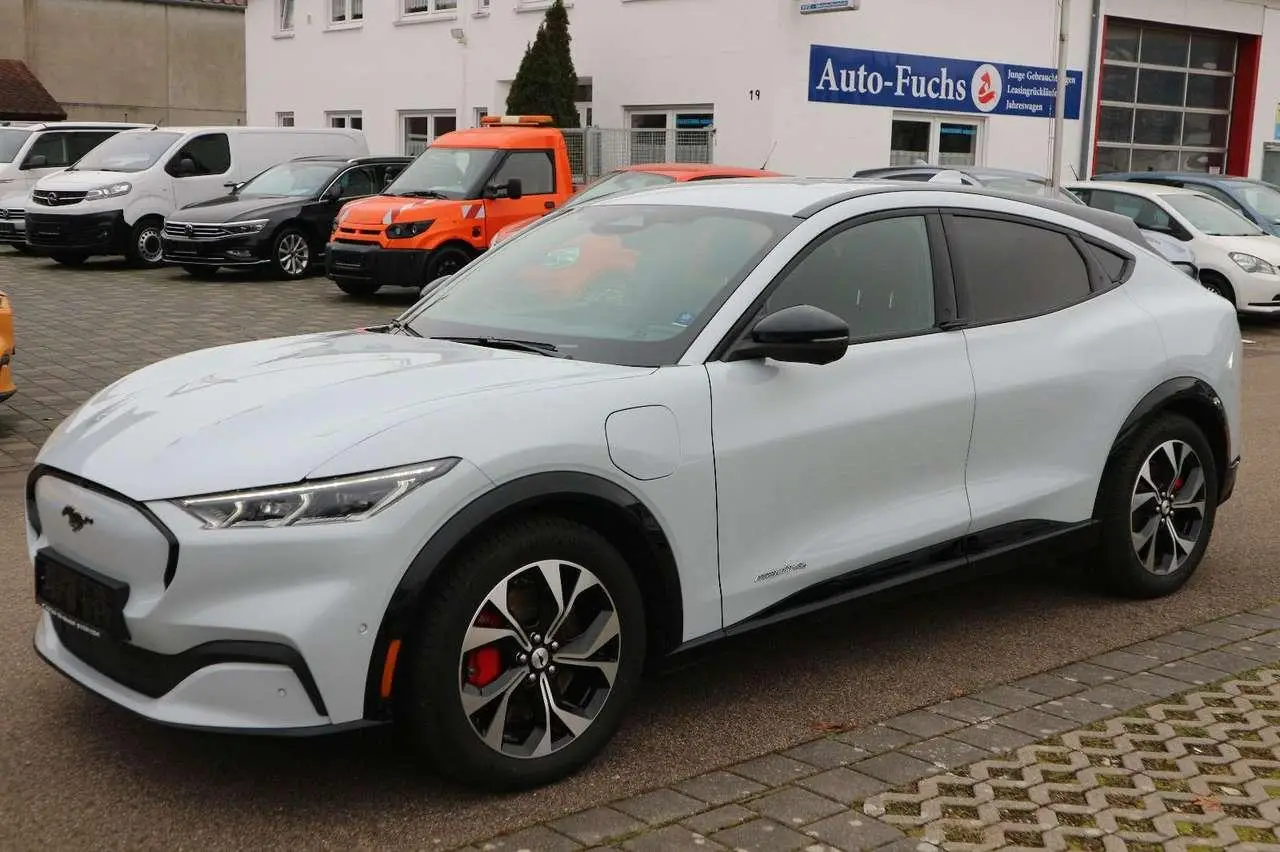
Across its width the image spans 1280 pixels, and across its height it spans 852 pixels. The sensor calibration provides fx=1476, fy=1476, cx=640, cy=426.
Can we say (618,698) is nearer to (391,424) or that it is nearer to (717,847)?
(717,847)

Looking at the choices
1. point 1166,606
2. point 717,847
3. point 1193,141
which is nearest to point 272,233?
point 1166,606

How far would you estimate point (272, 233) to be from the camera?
18.5 m

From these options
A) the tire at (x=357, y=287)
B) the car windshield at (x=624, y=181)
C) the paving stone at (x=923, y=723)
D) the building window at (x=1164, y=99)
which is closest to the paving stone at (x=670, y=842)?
the paving stone at (x=923, y=723)

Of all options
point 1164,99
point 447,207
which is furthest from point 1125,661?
point 1164,99

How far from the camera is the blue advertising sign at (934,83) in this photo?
22578 millimetres

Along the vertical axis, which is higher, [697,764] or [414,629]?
[414,629]

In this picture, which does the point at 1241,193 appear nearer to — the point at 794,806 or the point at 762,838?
the point at 794,806

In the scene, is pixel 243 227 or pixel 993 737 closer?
pixel 993 737

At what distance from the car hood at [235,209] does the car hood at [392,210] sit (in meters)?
2.05

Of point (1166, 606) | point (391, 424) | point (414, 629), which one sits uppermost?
point (391, 424)

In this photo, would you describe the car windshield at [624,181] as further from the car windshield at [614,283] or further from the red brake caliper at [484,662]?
the red brake caliper at [484,662]

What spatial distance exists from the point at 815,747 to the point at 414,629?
128cm

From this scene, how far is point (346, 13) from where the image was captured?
31266mm

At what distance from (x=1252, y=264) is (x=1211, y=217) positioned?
3.30 feet
